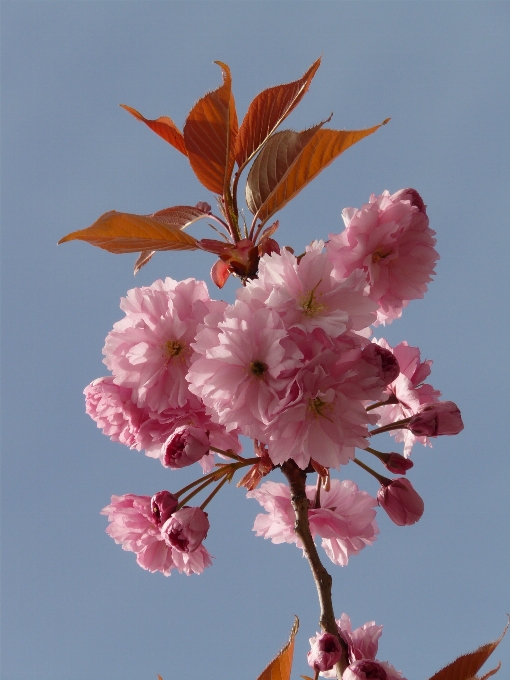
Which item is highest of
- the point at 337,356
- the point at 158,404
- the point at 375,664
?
the point at 158,404

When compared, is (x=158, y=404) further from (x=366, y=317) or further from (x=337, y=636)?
(x=337, y=636)

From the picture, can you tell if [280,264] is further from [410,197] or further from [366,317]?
[410,197]

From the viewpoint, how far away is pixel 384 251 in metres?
1.84

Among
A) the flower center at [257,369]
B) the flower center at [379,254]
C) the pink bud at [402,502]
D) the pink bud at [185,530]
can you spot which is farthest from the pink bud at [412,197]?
the pink bud at [185,530]

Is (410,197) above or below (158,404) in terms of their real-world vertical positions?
above

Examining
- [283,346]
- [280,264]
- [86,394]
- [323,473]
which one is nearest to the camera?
[283,346]

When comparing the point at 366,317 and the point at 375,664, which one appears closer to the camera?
the point at 375,664

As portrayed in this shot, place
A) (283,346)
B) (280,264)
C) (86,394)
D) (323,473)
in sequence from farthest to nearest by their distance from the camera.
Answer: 1. (86,394)
2. (323,473)
3. (280,264)
4. (283,346)

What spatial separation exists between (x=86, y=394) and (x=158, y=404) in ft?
1.00

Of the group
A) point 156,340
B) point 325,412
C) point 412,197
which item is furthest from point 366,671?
point 412,197

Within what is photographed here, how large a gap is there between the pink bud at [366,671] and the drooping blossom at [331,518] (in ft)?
1.31

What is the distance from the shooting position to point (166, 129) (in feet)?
7.38

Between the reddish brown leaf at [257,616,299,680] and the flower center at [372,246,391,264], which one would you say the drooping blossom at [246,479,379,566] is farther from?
the flower center at [372,246,391,264]

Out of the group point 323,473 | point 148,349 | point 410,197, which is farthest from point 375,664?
point 410,197
